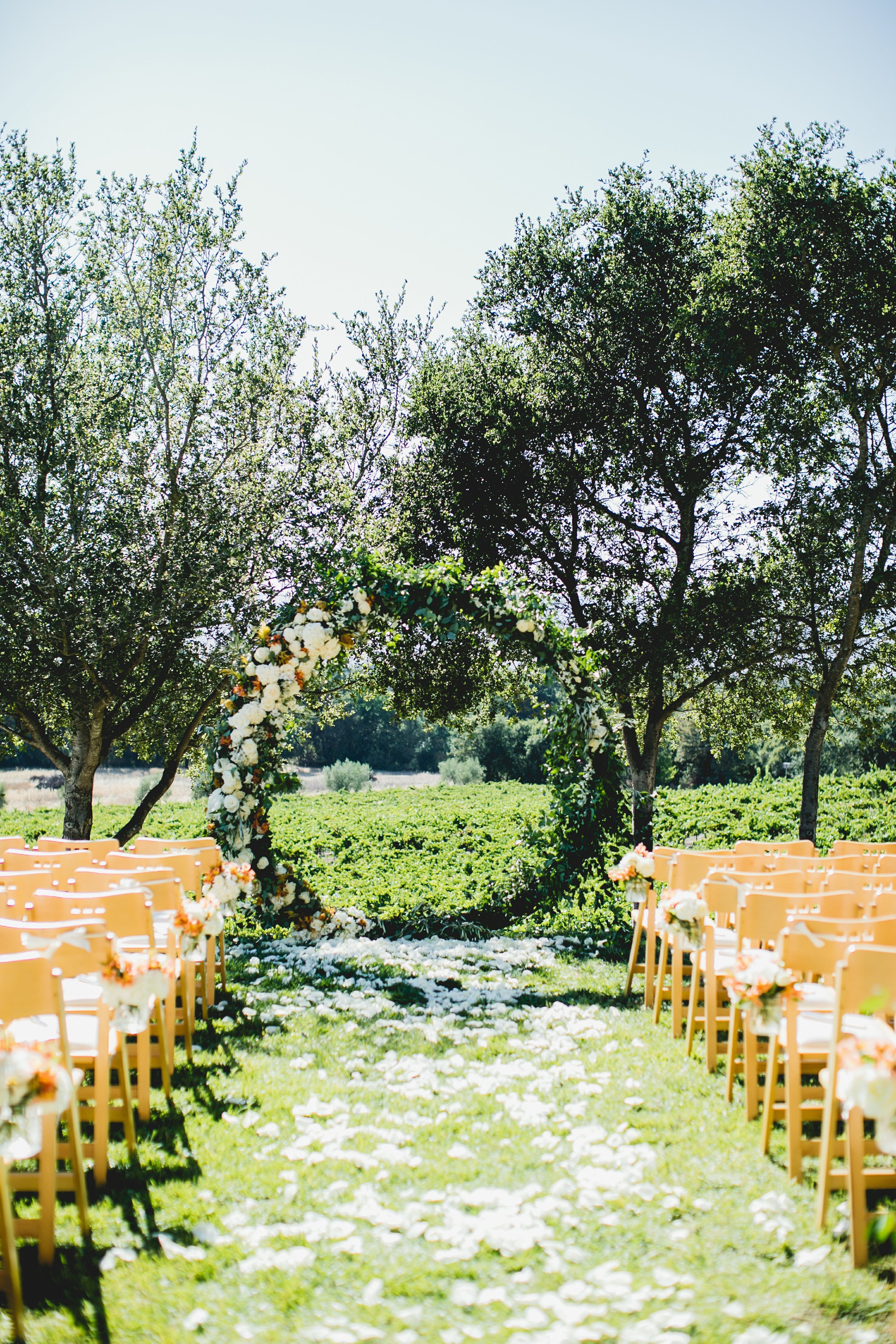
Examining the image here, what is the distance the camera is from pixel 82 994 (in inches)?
174

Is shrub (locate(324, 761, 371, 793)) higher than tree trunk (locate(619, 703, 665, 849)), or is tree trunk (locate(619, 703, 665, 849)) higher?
tree trunk (locate(619, 703, 665, 849))

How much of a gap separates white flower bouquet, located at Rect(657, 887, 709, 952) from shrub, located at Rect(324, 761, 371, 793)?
2577 cm

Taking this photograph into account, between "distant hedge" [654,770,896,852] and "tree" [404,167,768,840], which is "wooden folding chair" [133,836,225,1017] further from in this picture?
"distant hedge" [654,770,896,852]

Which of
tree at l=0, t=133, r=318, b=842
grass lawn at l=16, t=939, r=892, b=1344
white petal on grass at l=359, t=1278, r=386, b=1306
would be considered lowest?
grass lawn at l=16, t=939, r=892, b=1344

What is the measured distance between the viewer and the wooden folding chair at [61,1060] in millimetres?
2990

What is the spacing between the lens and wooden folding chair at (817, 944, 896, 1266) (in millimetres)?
3158

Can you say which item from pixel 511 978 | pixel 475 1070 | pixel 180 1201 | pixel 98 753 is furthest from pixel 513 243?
pixel 180 1201

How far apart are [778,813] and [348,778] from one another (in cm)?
1763

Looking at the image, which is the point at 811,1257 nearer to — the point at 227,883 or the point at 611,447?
the point at 227,883

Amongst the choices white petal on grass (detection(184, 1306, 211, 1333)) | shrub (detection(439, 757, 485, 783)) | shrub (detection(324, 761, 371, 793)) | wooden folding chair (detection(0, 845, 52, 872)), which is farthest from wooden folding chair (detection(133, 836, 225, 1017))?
shrub (detection(439, 757, 485, 783))

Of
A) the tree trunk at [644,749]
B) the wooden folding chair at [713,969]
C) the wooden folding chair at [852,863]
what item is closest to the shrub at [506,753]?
the tree trunk at [644,749]

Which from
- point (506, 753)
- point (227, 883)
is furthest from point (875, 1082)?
point (506, 753)

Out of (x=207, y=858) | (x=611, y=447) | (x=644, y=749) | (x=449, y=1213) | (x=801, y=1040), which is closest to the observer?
(x=449, y=1213)

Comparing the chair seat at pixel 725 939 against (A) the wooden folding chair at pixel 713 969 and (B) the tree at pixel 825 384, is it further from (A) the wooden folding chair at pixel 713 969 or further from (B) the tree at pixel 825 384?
(B) the tree at pixel 825 384
